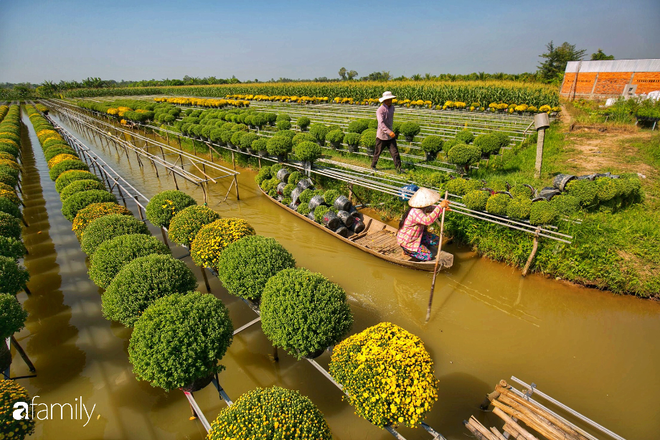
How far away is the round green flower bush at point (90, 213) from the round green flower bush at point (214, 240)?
290 centimetres

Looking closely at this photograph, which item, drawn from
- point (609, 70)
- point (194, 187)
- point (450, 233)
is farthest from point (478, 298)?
point (609, 70)

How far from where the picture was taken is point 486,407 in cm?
438

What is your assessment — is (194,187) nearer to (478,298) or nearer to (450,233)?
(450,233)

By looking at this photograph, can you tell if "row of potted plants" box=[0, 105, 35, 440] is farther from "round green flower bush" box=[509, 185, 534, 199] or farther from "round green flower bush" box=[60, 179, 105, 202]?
"round green flower bush" box=[509, 185, 534, 199]

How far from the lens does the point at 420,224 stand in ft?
22.1

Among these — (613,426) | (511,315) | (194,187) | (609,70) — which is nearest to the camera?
(613,426)

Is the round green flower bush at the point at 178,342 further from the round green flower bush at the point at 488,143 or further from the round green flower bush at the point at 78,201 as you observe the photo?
the round green flower bush at the point at 488,143

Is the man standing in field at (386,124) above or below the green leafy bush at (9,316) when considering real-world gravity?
above

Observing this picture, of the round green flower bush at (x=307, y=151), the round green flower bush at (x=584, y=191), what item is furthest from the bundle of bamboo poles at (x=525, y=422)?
the round green flower bush at (x=307, y=151)

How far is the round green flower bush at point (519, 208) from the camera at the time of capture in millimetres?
6895

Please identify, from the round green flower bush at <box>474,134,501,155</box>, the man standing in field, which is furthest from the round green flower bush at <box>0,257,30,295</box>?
the round green flower bush at <box>474,134,501,155</box>

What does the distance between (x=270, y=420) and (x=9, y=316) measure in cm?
426

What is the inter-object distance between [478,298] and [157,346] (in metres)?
6.43

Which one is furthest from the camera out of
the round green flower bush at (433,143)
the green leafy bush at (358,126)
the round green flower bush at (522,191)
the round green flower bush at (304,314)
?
the green leafy bush at (358,126)
